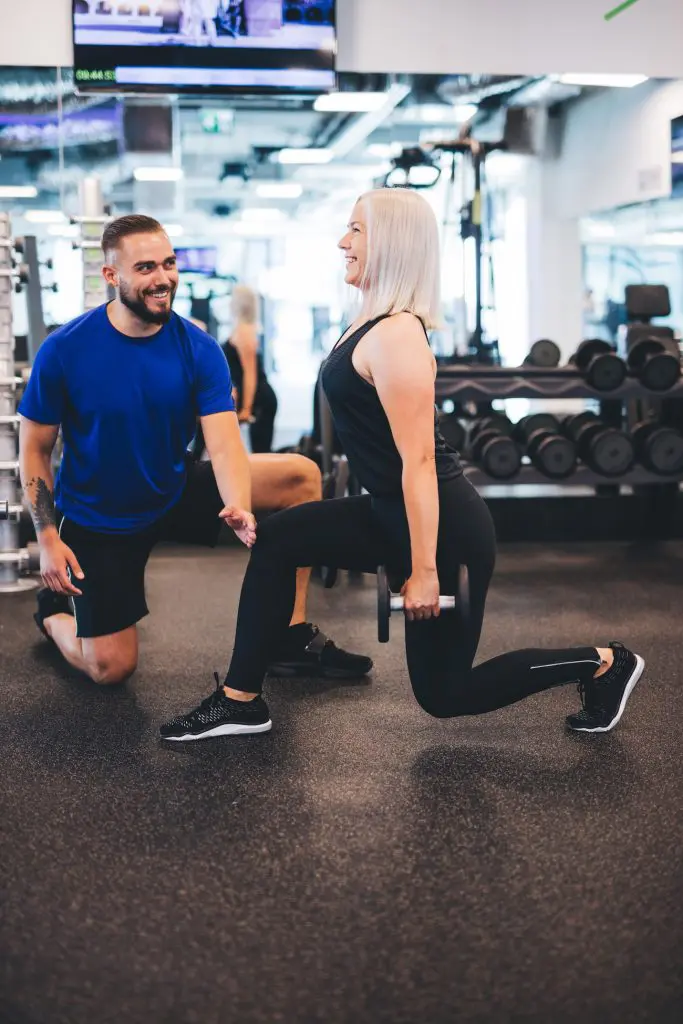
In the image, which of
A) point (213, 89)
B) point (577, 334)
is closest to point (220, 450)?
point (213, 89)

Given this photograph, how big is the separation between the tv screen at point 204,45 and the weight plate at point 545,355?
1.62 metres

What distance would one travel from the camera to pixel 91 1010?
4.17 ft

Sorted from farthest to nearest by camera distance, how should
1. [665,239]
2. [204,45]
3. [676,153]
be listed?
[665,239] < [676,153] < [204,45]

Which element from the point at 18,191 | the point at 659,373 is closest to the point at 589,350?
the point at 659,373

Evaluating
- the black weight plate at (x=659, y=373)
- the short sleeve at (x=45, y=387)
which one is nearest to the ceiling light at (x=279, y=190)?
the black weight plate at (x=659, y=373)

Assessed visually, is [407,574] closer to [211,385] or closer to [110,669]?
[211,385]

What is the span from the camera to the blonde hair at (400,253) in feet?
6.43

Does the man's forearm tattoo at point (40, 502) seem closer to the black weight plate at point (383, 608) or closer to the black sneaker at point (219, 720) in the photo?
the black sneaker at point (219, 720)

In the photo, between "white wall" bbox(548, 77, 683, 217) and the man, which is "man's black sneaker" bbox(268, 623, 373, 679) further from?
"white wall" bbox(548, 77, 683, 217)

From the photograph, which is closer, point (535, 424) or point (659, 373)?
point (659, 373)

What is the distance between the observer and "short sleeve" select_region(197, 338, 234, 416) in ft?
8.38

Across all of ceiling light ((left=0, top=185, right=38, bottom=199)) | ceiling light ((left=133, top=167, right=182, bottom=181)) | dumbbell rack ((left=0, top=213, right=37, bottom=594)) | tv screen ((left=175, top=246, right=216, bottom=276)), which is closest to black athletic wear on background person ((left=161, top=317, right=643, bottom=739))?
dumbbell rack ((left=0, top=213, right=37, bottom=594))

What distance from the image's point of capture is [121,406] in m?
2.50

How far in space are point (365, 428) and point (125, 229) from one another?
32.4 inches
